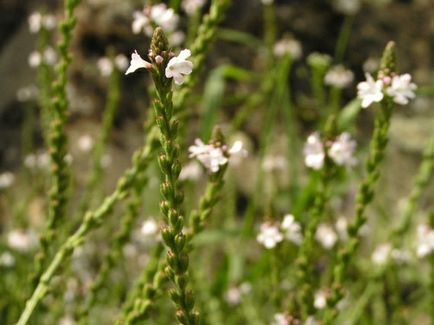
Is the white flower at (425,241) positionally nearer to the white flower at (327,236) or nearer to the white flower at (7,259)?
the white flower at (327,236)

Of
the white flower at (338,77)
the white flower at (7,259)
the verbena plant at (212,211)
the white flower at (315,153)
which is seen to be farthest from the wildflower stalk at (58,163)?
the white flower at (338,77)

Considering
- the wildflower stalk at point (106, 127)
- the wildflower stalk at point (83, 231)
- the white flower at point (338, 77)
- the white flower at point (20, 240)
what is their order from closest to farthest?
the wildflower stalk at point (83, 231) → the wildflower stalk at point (106, 127) → the white flower at point (20, 240) → the white flower at point (338, 77)

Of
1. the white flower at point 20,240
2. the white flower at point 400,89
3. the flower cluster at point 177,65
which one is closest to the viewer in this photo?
the flower cluster at point 177,65

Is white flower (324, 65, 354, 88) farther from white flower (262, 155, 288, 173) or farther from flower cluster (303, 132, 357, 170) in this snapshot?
flower cluster (303, 132, 357, 170)

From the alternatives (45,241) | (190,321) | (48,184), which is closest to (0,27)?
(48,184)

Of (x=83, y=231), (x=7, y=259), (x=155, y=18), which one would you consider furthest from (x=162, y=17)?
(x=7, y=259)

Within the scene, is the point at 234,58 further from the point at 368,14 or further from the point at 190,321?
the point at 190,321
